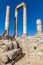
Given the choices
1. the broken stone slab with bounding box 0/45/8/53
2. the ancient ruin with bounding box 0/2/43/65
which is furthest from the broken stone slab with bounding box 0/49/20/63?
the broken stone slab with bounding box 0/45/8/53

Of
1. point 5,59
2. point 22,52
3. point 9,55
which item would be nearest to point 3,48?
point 9,55

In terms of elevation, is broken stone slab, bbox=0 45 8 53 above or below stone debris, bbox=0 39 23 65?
above

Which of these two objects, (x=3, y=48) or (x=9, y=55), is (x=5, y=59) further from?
(x=3, y=48)

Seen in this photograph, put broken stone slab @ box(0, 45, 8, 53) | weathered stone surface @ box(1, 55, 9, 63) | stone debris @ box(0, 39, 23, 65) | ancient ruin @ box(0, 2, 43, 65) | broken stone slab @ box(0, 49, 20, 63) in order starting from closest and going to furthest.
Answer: weathered stone surface @ box(1, 55, 9, 63), stone debris @ box(0, 39, 23, 65), broken stone slab @ box(0, 49, 20, 63), ancient ruin @ box(0, 2, 43, 65), broken stone slab @ box(0, 45, 8, 53)

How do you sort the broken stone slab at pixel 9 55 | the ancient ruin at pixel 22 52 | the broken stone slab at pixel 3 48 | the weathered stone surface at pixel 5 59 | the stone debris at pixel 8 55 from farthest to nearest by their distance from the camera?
the broken stone slab at pixel 3 48 → the ancient ruin at pixel 22 52 → the broken stone slab at pixel 9 55 → the stone debris at pixel 8 55 → the weathered stone surface at pixel 5 59

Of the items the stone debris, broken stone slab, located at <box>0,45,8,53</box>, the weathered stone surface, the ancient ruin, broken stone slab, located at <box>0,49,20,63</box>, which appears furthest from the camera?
broken stone slab, located at <box>0,45,8,53</box>

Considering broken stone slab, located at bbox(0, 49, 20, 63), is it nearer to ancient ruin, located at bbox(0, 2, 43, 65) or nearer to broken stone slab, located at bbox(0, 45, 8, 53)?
ancient ruin, located at bbox(0, 2, 43, 65)

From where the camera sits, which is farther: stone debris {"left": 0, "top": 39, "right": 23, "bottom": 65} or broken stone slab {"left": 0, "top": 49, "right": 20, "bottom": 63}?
broken stone slab {"left": 0, "top": 49, "right": 20, "bottom": 63}

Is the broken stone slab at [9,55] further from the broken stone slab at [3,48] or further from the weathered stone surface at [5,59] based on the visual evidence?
the broken stone slab at [3,48]

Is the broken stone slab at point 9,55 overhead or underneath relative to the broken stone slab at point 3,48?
underneath

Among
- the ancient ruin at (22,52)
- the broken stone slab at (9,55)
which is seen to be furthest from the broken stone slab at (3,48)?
the broken stone slab at (9,55)

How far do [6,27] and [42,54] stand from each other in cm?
1856

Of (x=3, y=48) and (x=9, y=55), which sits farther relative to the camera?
(x=3, y=48)

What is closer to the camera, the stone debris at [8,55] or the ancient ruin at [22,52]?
the stone debris at [8,55]
